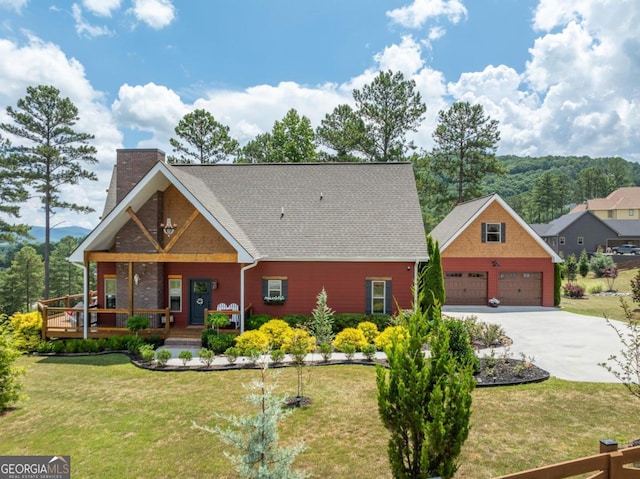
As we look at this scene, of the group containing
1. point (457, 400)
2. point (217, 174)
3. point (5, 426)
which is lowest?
point (5, 426)

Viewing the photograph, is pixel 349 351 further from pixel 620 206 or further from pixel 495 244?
pixel 620 206

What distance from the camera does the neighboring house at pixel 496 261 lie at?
973 inches

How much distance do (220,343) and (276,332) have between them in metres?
2.11

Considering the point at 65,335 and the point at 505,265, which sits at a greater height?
the point at 505,265

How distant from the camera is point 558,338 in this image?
53.6ft

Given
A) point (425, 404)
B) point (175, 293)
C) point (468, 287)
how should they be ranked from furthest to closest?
point (468, 287)
point (175, 293)
point (425, 404)

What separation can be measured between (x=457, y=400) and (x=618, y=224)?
65020 millimetres

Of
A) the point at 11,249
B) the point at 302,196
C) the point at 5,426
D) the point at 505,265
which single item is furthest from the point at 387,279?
the point at 11,249

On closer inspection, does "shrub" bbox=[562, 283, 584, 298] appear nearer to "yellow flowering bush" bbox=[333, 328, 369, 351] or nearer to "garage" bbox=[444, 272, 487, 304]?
"garage" bbox=[444, 272, 487, 304]

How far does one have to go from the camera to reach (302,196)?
66.5 feet

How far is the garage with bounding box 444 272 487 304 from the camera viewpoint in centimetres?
2538

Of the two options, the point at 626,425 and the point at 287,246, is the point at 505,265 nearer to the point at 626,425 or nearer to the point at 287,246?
the point at 287,246

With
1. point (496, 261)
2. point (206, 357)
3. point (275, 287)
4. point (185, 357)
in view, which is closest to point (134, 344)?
point (185, 357)

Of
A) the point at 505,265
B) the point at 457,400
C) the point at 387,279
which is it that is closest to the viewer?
the point at 457,400
